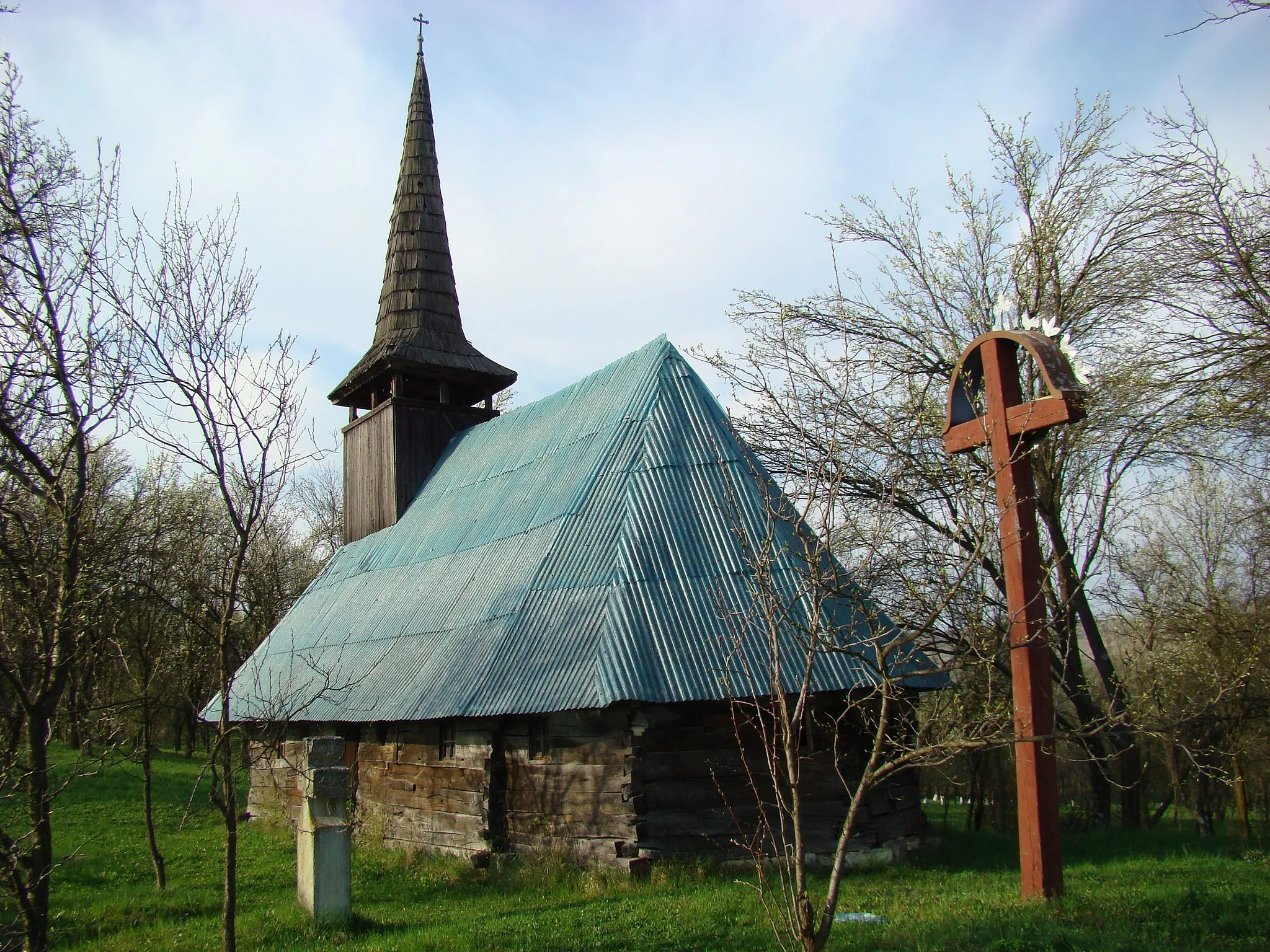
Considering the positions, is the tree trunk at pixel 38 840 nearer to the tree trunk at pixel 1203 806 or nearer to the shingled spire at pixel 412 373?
the shingled spire at pixel 412 373

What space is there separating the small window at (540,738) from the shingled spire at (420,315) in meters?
9.98

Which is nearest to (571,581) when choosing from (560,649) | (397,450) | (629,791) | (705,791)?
(560,649)

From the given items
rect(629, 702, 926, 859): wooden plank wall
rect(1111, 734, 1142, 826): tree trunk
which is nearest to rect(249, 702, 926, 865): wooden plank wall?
rect(629, 702, 926, 859): wooden plank wall

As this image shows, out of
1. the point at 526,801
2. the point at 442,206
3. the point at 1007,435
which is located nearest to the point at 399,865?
the point at 526,801

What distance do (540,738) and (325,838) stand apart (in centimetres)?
269

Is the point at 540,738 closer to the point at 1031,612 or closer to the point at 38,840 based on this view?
the point at 38,840

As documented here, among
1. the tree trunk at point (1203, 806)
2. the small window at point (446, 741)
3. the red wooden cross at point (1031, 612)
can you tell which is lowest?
the tree trunk at point (1203, 806)

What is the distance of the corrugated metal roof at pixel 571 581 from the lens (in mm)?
9477

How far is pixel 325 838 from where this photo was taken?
8133mm

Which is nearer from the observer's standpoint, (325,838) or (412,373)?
(325,838)

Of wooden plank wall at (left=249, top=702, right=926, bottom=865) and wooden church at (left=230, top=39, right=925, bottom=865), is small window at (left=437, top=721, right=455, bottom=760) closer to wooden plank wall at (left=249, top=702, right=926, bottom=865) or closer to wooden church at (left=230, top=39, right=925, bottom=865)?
wooden church at (left=230, top=39, right=925, bottom=865)

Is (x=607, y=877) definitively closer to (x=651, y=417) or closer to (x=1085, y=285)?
(x=651, y=417)

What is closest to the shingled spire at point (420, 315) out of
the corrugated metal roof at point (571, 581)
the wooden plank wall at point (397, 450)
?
the wooden plank wall at point (397, 450)

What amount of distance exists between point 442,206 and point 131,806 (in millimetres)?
13721
